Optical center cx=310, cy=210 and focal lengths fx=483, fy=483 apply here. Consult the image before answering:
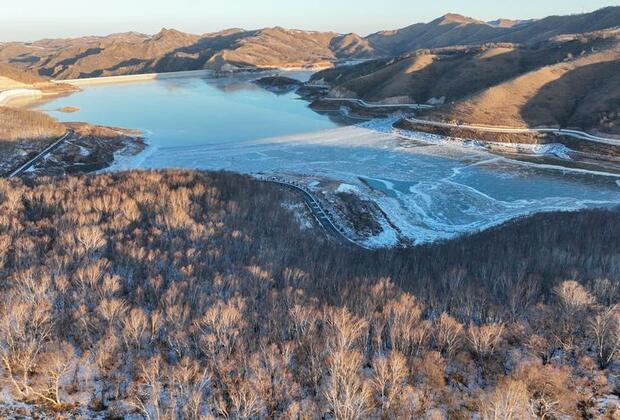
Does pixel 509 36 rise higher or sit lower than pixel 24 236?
higher

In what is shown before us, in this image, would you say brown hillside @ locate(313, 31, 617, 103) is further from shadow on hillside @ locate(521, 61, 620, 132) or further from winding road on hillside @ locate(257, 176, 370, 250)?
winding road on hillside @ locate(257, 176, 370, 250)

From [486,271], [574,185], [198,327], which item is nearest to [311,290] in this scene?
[198,327]

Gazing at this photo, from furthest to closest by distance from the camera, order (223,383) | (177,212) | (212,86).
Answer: (212,86) → (177,212) → (223,383)

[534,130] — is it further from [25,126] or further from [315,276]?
[25,126]

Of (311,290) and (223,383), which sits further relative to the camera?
(311,290)

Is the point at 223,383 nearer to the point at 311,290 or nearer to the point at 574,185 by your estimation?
the point at 311,290

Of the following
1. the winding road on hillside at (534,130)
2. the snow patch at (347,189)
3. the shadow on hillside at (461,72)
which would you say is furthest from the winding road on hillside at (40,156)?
the shadow on hillside at (461,72)
